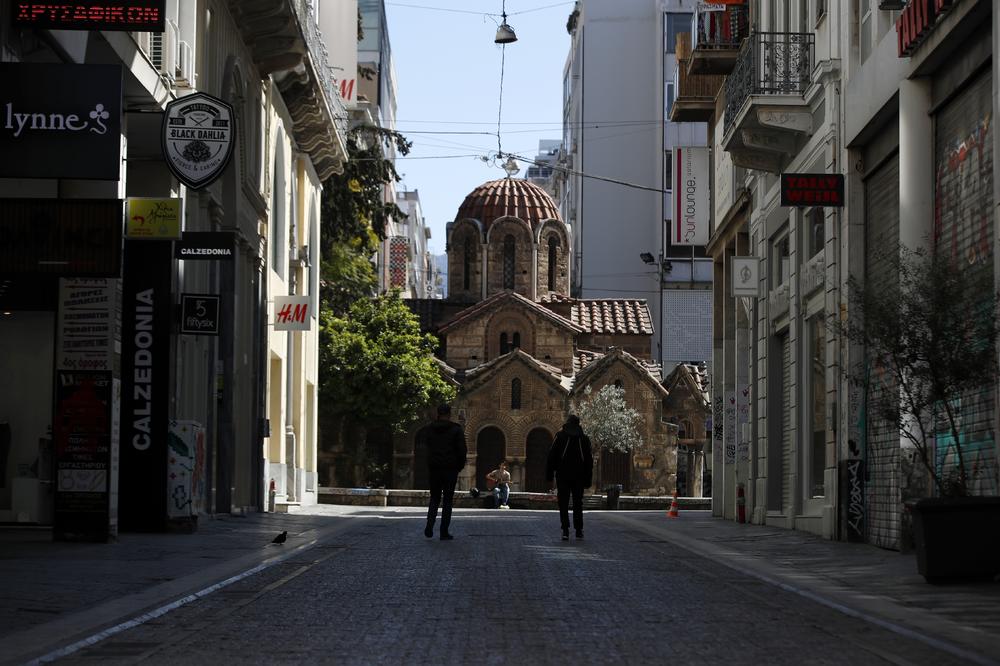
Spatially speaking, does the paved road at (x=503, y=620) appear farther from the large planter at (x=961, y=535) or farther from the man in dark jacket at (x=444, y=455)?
the man in dark jacket at (x=444, y=455)

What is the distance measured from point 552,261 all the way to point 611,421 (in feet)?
40.8

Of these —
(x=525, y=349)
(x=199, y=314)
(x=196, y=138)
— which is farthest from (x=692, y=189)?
(x=525, y=349)

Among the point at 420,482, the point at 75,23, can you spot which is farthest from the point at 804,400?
the point at 420,482

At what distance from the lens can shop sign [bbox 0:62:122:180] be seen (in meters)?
17.1

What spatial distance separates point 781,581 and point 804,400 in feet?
44.6

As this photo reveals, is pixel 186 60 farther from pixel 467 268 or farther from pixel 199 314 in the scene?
pixel 467 268

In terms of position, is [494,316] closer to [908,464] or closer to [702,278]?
[702,278]

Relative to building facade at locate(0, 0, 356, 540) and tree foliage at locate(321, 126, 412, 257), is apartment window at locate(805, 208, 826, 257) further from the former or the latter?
tree foliage at locate(321, 126, 412, 257)

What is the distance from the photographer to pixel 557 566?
52.0 ft

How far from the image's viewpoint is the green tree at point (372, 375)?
72.1 meters

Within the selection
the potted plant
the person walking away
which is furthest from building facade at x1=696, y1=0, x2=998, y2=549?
the person walking away

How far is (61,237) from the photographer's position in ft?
58.0

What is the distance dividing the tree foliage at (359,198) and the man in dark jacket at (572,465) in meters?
32.3

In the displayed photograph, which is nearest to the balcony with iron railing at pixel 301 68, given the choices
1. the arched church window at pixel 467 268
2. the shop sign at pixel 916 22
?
the shop sign at pixel 916 22
